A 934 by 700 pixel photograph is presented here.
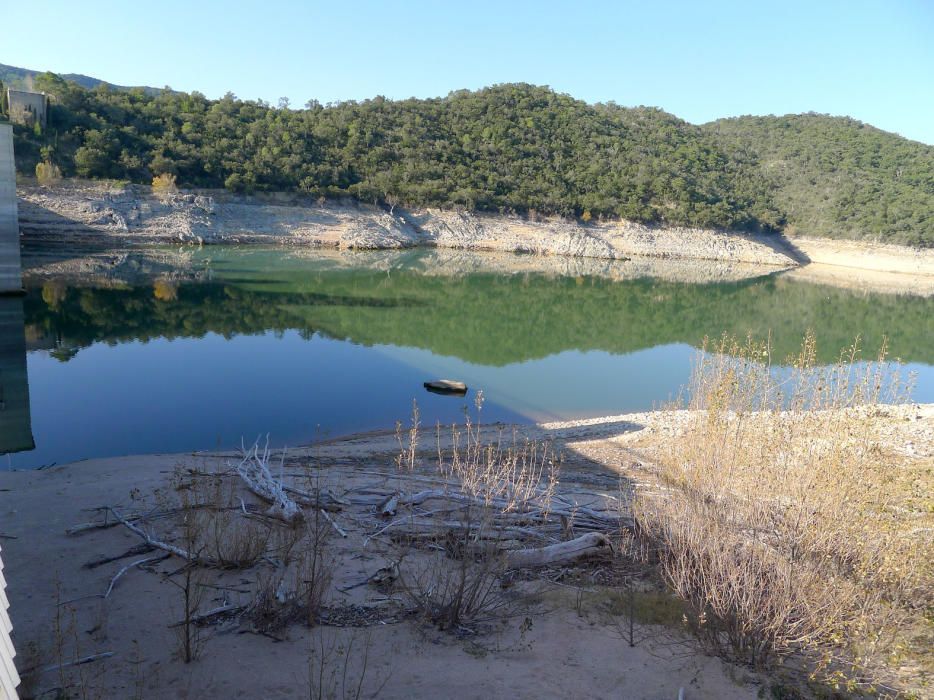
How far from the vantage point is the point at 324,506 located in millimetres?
5516

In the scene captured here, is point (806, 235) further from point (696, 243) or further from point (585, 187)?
point (585, 187)

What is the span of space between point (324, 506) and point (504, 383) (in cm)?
1029

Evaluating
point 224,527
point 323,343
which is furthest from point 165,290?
point 224,527

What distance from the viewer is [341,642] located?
143 inches

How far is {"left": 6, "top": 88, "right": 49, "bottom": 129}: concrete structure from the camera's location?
36062 mm

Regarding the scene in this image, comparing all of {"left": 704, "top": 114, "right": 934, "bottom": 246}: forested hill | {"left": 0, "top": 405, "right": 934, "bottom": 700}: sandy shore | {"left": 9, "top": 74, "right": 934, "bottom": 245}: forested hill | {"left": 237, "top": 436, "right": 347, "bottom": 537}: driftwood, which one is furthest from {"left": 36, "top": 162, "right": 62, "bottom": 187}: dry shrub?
{"left": 704, "top": 114, "right": 934, "bottom": 246}: forested hill

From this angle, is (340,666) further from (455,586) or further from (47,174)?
(47,174)

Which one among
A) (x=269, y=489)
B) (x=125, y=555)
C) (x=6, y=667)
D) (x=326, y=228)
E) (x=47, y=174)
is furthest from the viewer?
(x=326, y=228)

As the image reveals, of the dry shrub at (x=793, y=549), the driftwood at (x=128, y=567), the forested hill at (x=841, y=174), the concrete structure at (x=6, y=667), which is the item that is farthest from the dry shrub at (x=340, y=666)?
the forested hill at (x=841, y=174)

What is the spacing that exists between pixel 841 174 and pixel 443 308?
65.6 metres

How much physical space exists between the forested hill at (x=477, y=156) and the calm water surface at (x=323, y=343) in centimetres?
1127

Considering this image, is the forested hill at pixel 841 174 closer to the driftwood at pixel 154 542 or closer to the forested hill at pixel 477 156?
the forested hill at pixel 477 156

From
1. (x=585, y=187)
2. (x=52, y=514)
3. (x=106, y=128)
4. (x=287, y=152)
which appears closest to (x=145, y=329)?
(x=52, y=514)

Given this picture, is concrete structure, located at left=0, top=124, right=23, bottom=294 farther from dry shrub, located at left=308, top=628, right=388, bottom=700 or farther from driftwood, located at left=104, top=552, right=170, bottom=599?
dry shrub, located at left=308, top=628, right=388, bottom=700
